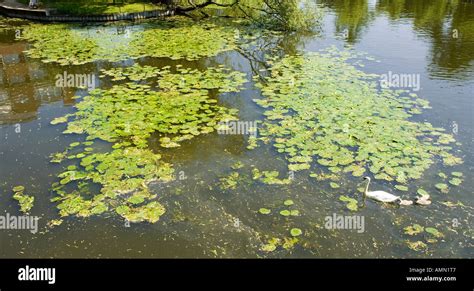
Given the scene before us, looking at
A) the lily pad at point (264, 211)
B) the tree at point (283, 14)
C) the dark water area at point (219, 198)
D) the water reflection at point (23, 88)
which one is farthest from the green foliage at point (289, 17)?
the lily pad at point (264, 211)

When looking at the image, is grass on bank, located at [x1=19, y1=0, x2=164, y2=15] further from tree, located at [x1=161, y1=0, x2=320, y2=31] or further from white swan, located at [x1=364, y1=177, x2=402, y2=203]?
white swan, located at [x1=364, y1=177, x2=402, y2=203]

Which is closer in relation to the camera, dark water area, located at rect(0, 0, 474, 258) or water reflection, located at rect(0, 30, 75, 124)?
dark water area, located at rect(0, 0, 474, 258)

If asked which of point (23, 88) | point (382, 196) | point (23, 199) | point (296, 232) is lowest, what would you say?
point (296, 232)

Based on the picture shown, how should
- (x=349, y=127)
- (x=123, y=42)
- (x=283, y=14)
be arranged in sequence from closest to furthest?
1. (x=349, y=127)
2. (x=123, y=42)
3. (x=283, y=14)

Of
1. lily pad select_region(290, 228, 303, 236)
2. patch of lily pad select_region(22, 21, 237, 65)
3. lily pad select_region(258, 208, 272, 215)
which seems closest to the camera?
lily pad select_region(290, 228, 303, 236)

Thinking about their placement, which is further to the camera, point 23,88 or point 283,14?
point 283,14

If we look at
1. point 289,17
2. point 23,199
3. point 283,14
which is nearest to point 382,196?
point 23,199

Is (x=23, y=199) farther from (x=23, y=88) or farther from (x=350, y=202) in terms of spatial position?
(x=23, y=88)

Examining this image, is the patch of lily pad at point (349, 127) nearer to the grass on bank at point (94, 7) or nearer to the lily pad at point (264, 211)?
the lily pad at point (264, 211)

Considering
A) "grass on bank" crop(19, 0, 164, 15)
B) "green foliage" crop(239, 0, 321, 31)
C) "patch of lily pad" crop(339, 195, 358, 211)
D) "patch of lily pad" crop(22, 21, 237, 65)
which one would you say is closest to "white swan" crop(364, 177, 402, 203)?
"patch of lily pad" crop(339, 195, 358, 211)

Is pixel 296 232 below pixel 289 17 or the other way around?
below

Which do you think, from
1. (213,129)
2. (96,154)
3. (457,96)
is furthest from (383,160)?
(96,154)

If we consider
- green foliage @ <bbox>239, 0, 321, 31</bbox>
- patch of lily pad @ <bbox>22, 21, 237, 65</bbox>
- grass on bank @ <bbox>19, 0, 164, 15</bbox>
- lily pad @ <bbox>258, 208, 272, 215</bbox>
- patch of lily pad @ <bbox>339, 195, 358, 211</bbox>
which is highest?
grass on bank @ <bbox>19, 0, 164, 15</bbox>
